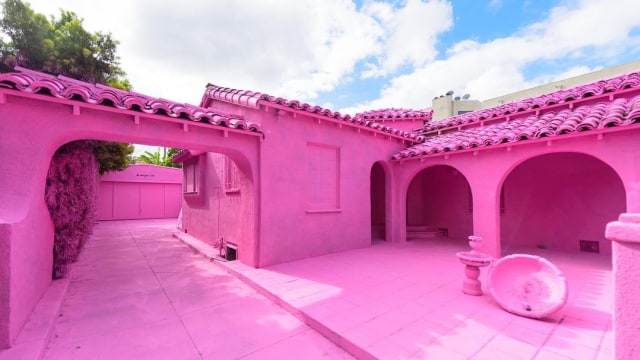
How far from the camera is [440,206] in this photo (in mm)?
12320

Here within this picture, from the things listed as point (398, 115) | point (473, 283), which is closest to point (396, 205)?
Result: point (473, 283)

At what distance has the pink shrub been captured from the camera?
588 cm

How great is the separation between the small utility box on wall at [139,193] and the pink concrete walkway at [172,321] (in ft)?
60.1

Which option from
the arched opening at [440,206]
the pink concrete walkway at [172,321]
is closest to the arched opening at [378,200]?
the arched opening at [440,206]

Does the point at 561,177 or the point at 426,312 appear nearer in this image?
the point at 426,312

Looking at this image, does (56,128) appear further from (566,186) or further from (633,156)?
(566,186)

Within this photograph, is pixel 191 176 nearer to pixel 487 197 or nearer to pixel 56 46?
pixel 56 46

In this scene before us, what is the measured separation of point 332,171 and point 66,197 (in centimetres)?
685

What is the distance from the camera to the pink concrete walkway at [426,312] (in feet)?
11.0

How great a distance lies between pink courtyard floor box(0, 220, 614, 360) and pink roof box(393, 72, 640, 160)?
3457 mm

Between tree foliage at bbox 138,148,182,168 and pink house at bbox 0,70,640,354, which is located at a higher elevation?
tree foliage at bbox 138,148,182,168

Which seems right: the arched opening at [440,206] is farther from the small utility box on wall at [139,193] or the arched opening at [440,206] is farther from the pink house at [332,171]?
the small utility box on wall at [139,193]

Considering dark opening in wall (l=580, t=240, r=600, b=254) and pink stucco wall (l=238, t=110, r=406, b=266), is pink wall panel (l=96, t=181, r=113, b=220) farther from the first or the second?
dark opening in wall (l=580, t=240, r=600, b=254)

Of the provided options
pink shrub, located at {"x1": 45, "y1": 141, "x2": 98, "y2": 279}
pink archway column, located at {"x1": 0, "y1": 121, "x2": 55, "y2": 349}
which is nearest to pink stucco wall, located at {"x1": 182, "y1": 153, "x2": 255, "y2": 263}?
pink shrub, located at {"x1": 45, "y1": 141, "x2": 98, "y2": 279}
